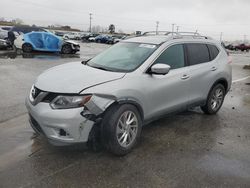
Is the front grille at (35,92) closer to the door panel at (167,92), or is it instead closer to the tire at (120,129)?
the tire at (120,129)

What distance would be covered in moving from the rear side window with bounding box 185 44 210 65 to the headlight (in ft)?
8.33

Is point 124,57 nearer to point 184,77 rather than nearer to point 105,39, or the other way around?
point 184,77

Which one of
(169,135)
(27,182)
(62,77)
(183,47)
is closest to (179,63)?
(183,47)

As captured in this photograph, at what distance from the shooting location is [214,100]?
620 cm

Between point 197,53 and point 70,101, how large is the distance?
3.07m

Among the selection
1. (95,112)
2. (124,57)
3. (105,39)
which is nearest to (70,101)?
(95,112)

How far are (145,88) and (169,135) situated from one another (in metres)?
1.19

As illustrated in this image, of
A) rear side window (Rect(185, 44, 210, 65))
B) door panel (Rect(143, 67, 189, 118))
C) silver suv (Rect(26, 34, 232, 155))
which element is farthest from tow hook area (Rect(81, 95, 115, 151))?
rear side window (Rect(185, 44, 210, 65))

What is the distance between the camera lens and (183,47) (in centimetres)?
525

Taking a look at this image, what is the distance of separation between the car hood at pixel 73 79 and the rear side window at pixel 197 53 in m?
1.84

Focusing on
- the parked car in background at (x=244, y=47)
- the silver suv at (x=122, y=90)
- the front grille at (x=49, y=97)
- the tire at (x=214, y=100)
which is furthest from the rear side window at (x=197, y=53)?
the parked car in background at (x=244, y=47)

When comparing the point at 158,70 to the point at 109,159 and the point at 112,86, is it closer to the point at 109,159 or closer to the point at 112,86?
the point at 112,86

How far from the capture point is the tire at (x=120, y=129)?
383cm

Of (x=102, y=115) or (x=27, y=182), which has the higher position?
(x=102, y=115)
